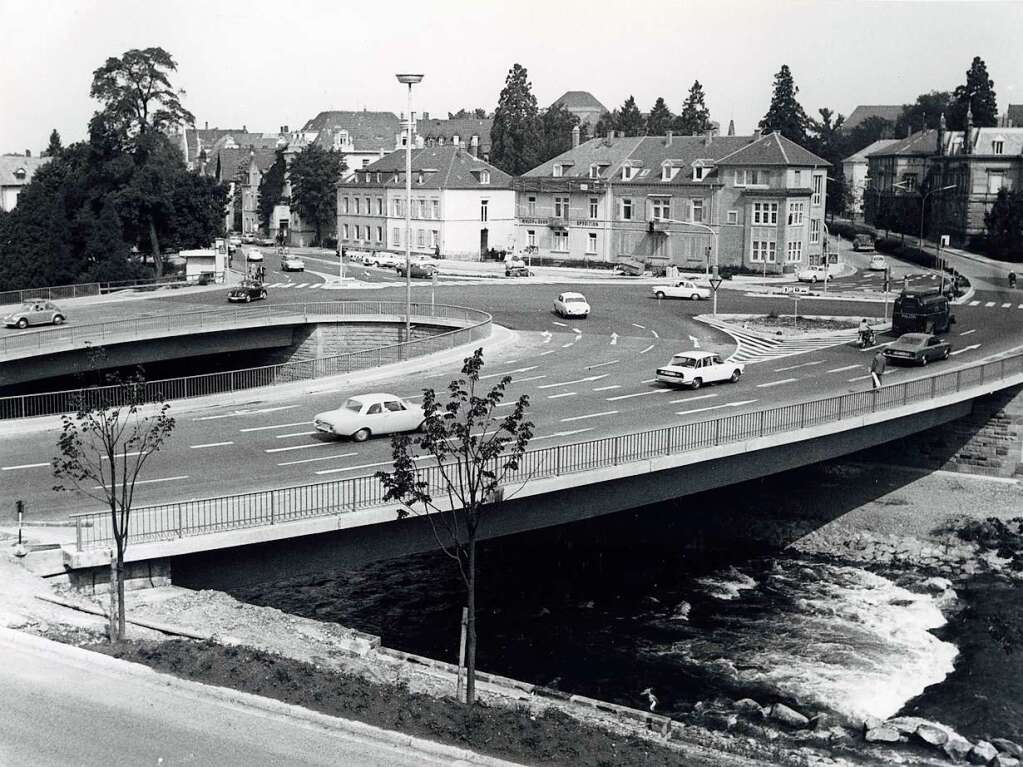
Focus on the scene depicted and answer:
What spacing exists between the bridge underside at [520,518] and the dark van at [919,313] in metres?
17.0

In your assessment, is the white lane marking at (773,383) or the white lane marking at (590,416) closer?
the white lane marking at (590,416)

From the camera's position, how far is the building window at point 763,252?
8862 cm

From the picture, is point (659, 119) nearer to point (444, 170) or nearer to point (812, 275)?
point (444, 170)

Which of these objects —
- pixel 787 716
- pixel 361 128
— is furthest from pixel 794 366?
pixel 361 128

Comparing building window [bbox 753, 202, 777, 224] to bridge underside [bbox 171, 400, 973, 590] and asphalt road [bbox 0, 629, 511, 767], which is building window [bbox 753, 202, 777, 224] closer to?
bridge underside [bbox 171, 400, 973, 590]

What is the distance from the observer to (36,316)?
5728 centimetres

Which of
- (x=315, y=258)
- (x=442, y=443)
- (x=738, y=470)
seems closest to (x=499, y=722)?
(x=442, y=443)

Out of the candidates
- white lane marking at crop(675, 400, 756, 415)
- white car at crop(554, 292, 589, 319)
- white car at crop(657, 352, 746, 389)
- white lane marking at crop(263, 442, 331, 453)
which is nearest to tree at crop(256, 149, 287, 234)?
white car at crop(554, 292, 589, 319)

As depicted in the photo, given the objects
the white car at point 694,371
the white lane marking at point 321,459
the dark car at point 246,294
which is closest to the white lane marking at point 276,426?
the white lane marking at point 321,459

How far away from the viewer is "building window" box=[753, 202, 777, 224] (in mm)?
88062

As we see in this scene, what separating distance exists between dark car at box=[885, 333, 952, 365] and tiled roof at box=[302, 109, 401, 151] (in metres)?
90.0

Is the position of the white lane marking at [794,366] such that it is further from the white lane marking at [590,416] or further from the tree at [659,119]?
the tree at [659,119]

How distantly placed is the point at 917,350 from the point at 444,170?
64819 mm

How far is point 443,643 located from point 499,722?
1173cm
